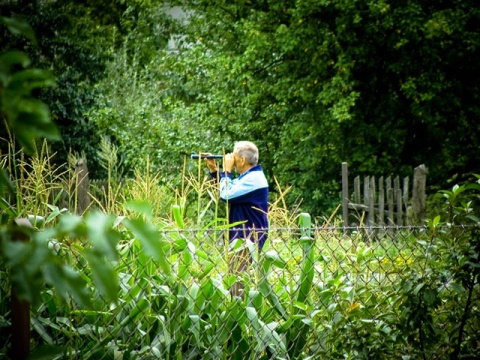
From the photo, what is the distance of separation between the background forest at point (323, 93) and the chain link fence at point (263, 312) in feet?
29.6

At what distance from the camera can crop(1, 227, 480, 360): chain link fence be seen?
114 inches

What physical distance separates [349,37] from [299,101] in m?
1.78

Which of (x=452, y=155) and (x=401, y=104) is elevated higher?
→ (x=401, y=104)

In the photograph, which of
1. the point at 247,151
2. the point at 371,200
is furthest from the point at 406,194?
the point at 247,151

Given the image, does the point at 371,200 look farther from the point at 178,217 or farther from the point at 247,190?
the point at 178,217

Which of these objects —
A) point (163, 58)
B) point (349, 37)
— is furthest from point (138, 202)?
point (163, 58)

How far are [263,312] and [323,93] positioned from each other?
31.5 feet

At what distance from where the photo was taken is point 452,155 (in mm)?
13719

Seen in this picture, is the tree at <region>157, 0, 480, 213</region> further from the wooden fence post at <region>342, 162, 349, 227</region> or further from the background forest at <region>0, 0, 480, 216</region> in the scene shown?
the wooden fence post at <region>342, 162, 349, 227</region>

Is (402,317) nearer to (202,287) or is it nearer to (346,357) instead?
(346,357)

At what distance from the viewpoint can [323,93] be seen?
42.1 ft

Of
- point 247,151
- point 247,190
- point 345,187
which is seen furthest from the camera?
point 345,187

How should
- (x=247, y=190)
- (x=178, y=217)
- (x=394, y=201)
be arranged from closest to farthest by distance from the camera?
(x=178, y=217) < (x=247, y=190) < (x=394, y=201)

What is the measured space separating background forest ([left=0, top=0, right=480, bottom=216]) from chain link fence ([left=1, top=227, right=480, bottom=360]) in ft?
29.6
